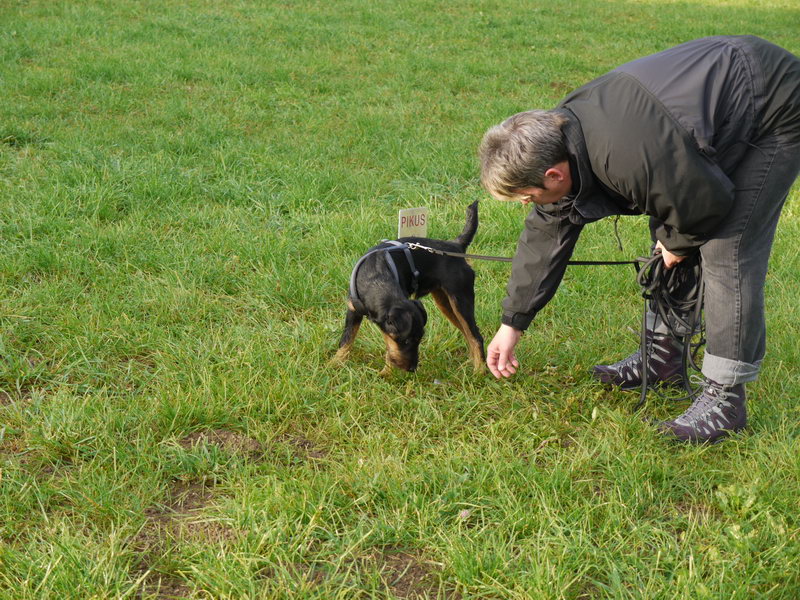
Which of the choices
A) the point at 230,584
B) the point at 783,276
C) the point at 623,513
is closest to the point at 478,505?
the point at 623,513

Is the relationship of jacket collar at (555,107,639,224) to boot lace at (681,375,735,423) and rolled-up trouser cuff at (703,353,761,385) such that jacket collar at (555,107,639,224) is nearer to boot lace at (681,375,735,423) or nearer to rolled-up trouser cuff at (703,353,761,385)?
rolled-up trouser cuff at (703,353,761,385)

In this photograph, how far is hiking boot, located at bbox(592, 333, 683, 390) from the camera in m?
3.91

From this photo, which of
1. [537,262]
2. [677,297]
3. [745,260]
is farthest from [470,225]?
[745,260]

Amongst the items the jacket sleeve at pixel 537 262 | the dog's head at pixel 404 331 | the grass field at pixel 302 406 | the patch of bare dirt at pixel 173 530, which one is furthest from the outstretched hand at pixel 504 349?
the patch of bare dirt at pixel 173 530

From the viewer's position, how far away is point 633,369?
3.93m

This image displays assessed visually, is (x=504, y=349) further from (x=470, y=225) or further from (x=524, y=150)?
(x=470, y=225)

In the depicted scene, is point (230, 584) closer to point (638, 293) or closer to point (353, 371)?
point (353, 371)

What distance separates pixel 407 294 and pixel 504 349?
79 cm

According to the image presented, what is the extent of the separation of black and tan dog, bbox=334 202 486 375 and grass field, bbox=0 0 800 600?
21cm

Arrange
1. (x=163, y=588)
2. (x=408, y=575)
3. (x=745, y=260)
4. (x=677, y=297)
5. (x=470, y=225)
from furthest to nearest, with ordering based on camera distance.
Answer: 1. (x=470, y=225)
2. (x=677, y=297)
3. (x=745, y=260)
4. (x=408, y=575)
5. (x=163, y=588)

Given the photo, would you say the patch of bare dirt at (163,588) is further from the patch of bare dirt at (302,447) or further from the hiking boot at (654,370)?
the hiking boot at (654,370)

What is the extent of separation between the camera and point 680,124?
265 cm

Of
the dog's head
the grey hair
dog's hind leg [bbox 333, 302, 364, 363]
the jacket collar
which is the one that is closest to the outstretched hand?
the dog's head

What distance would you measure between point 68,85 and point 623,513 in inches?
300
